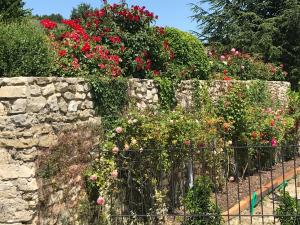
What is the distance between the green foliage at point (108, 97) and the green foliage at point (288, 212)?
7.66ft

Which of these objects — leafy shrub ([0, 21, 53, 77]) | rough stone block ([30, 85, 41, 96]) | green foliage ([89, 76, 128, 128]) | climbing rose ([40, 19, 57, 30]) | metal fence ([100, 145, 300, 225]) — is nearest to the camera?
rough stone block ([30, 85, 41, 96])

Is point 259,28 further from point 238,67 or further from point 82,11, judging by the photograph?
point 82,11

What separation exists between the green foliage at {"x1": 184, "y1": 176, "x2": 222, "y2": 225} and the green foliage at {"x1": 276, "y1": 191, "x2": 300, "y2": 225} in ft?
2.30

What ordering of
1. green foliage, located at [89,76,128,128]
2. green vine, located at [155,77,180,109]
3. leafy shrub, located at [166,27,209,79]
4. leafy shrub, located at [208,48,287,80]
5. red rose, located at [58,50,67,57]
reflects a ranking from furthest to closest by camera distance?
leafy shrub, located at [208,48,287,80] < leafy shrub, located at [166,27,209,79] < green vine, located at [155,77,180,109] < red rose, located at [58,50,67,57] < green foliage, located at [89,76,128,128]

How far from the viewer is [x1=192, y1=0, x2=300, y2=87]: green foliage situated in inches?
724

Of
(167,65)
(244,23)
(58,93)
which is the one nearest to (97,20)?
(167,65)

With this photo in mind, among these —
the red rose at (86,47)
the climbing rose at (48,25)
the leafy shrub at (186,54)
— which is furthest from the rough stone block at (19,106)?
the leafy shrub at (186,54)

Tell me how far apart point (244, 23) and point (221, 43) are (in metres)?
1.30

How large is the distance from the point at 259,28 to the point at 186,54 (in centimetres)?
1070

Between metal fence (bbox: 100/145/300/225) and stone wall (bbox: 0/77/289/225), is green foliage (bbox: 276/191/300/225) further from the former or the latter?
stone wall (bbox: 0/77/289/225)

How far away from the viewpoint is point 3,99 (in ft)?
14.9

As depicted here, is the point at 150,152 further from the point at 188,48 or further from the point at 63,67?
the point at 188,48

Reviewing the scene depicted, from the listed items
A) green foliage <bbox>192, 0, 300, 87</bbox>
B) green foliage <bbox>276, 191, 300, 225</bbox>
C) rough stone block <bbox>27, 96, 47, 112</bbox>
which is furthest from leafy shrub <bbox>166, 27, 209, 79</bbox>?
green foliage <bbox>192, 0, 300, 87</bbox>

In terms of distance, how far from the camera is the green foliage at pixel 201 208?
5.05 metres
